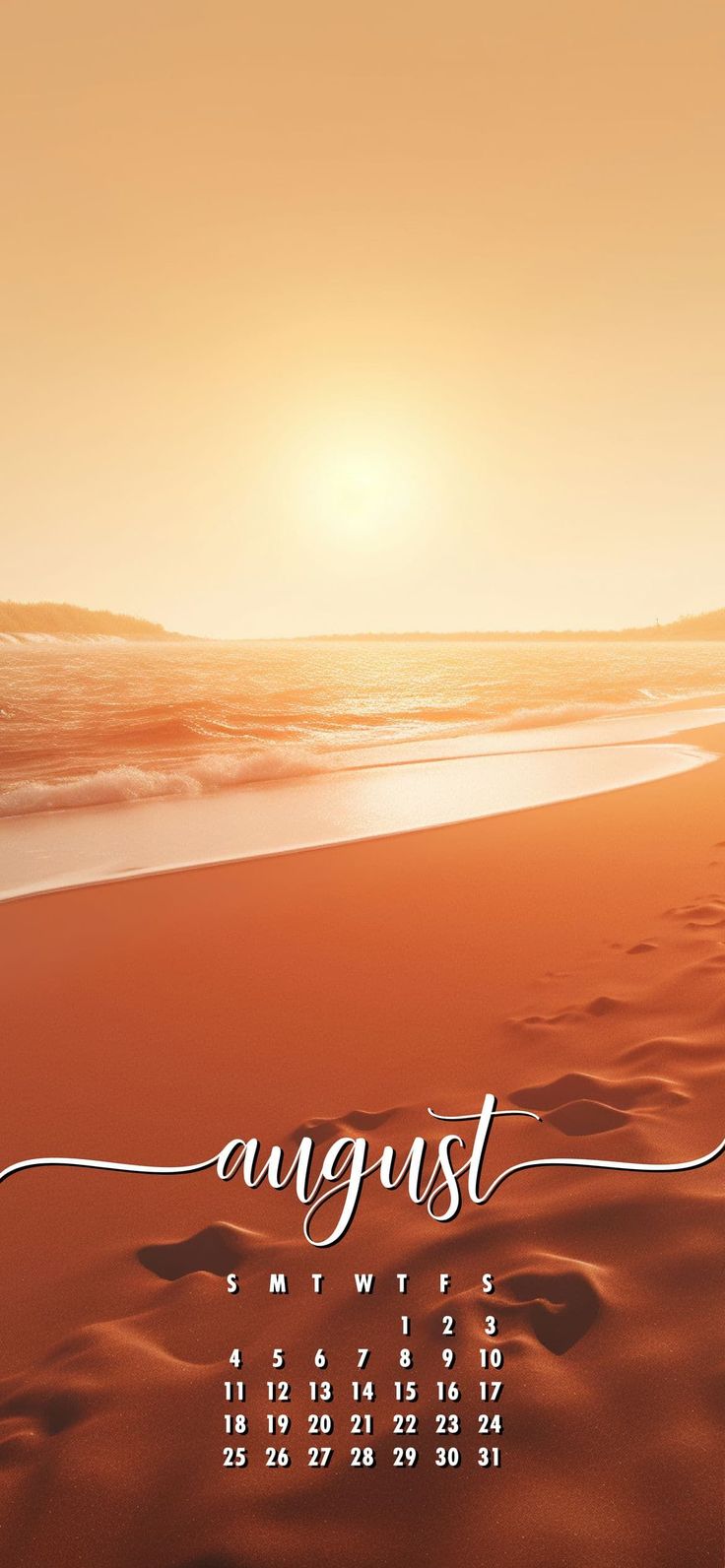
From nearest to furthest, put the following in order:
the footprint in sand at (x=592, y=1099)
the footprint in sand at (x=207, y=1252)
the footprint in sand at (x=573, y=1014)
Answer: the footprint in sand at (x=207, y=1252)
the footprint in sand at (x=592, y=1099)
the footprint in sand at (x=573, y=1014)

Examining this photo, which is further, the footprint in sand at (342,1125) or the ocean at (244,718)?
the ocean at (244,718)

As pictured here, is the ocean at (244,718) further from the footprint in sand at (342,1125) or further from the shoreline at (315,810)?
the footprint in sand at (342,1125)

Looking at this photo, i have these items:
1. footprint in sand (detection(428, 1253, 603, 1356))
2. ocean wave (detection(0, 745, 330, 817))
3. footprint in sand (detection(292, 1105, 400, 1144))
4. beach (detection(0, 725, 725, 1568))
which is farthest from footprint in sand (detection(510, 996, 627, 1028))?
ocean wave (detection(0, 745, 330, 817))

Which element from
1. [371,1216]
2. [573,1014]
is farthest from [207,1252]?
[573,1014]

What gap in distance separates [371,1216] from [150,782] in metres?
10.9

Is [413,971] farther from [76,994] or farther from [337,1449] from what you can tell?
[337,1449]

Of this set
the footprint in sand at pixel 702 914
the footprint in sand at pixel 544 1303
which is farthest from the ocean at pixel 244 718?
the footprint in sand at pixel 544 1303

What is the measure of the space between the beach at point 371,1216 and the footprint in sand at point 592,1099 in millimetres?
13

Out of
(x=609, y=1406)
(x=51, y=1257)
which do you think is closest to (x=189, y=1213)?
(x=51, y=1257)

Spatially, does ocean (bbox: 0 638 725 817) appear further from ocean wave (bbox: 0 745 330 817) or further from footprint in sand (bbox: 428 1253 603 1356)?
footprint in sand (bbox: 428 1253 603 1356)

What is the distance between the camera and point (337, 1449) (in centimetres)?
182

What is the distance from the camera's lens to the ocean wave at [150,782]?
11946 millimetres

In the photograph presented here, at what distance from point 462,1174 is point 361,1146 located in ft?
1.15

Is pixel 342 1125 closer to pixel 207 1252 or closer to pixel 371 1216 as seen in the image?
pixel 371 1216
